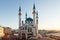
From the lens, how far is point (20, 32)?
22.6 meters

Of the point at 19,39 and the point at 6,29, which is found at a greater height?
the point at 6,29

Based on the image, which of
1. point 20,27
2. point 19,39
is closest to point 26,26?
point 20,27

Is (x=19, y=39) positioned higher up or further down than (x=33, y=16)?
further down

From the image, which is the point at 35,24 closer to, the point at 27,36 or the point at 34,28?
the point at 34,28

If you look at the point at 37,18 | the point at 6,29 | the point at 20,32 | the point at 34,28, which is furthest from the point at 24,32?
the point at 6,29

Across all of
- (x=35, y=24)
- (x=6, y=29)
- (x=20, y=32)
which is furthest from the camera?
(x=6, y=29)

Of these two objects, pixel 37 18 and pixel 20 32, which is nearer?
pixel 20 32

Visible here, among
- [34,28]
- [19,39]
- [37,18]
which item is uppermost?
[37,18]

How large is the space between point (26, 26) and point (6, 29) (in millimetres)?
9018

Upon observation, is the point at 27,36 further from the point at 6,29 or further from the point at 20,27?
the point at 6,29

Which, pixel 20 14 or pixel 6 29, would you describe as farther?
pixel 6 29

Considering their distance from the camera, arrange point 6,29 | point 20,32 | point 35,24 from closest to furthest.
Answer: point 20,32 < point 35,24 < point 6,29

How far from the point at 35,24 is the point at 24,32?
2879 mm

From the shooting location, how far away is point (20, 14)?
2347 centimetres
